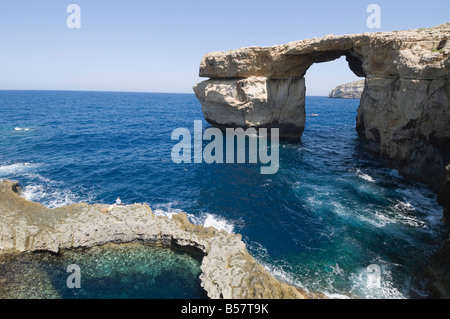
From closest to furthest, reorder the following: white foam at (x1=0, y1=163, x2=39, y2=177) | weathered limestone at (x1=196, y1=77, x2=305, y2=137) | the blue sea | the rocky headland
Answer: the blue sea
the rocky headland
white foam at (x1=0, y1=163, x2=39, y2=177)
weathered limestone at (x1=196, y1=77, x2=305, y2=137)

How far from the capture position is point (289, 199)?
22312mm

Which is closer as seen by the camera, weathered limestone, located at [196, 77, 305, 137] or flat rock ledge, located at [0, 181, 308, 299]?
flat rock ledge, located at [0, 181, 308, 299]

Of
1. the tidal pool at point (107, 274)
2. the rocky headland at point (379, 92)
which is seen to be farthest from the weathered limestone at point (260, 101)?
the tidal pool at point (107, 274)

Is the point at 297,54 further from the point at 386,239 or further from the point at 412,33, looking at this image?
the point at 386,239

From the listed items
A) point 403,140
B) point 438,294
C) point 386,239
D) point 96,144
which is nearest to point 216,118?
point 96,144

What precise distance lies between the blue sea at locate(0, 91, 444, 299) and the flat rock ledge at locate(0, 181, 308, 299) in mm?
1203

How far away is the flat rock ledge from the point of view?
13164 millimetres

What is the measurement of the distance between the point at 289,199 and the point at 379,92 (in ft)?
55.5

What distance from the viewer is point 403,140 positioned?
84.1ft

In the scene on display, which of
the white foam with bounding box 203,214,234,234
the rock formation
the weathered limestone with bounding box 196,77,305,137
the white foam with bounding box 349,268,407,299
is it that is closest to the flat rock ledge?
the white foam with bounding box 203,214,234,234

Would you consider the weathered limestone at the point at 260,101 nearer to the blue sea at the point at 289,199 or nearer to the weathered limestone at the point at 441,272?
the blue sea at the point at 289,199

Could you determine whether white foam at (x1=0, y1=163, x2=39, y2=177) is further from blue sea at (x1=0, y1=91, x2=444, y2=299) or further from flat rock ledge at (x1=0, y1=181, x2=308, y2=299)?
flat rock ledge at (x1=0, y1=181, x2=308, y2=299)
